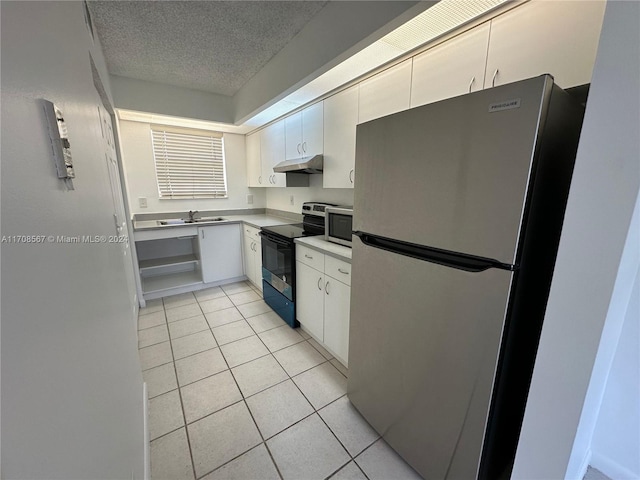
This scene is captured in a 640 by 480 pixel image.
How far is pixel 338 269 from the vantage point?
188 centimetres

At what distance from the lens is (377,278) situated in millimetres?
1350

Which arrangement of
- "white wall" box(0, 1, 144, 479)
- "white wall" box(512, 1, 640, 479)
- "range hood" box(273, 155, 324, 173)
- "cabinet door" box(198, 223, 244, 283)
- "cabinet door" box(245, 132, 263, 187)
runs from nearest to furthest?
"white wall" box(0, 1, 144, 479) → "white wall" box(512, 1, 640, 479) → "range hood" box(273, 155, 324, 173) → "cabinet door" box(198, 223, 244, 283) → "cabinet door" box(245, 132, 263, 187)

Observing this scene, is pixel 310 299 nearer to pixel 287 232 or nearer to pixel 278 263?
pixel 278 263

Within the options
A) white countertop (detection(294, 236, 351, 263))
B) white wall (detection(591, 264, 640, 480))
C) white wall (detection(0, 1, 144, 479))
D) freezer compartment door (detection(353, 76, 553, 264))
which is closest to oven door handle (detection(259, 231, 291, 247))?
white countertop (detection(294, 236, 351, 263))

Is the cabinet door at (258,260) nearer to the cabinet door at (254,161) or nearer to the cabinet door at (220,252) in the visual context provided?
the cabinet door at (220,252)

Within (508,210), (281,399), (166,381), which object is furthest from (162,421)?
(508,210)

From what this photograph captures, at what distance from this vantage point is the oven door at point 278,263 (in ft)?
8.16

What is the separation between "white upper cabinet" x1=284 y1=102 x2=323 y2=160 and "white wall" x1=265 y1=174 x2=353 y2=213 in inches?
16.8

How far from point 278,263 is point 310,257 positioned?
0.61 metres

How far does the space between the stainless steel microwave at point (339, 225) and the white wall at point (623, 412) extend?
1.49 metres

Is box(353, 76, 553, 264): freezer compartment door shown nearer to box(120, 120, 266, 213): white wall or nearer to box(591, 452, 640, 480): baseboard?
box(591, 452, 640, 480): baseboard

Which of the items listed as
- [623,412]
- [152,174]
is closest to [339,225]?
[623,412]

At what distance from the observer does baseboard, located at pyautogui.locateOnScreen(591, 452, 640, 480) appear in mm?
1257

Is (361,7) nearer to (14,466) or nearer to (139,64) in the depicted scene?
(14,466)
